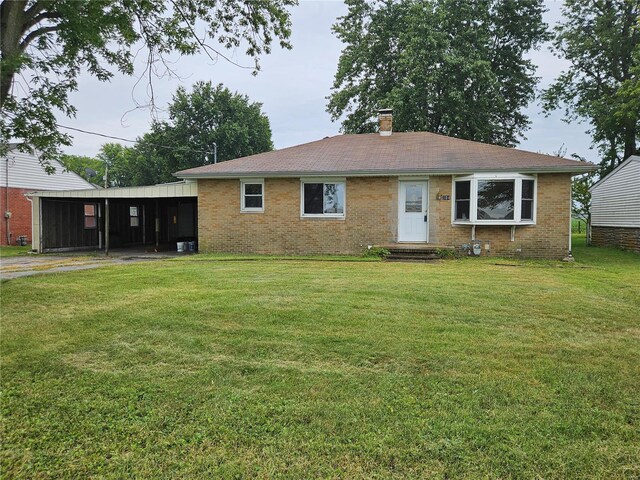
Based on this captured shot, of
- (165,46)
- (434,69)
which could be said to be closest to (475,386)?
(165,46)

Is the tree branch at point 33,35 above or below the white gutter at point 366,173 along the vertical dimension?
above

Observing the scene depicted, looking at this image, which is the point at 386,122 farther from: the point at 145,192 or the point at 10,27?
the point at 10,27

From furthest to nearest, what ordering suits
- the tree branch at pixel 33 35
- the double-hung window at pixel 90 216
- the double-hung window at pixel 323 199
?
the double-hung window at pixel 90 216, the double-hung window at pixel 323 199, the tree branch at pixel 33 35

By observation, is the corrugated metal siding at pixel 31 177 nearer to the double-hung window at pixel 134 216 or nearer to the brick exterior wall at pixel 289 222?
the double-hung window at pixel 134 216

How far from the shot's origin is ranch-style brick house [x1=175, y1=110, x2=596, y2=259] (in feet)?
39.8

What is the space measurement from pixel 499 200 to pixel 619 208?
8061 mm

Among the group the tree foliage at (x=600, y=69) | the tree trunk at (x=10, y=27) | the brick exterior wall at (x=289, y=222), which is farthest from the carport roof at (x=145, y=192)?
the tree foliage at (x=600, y=69)

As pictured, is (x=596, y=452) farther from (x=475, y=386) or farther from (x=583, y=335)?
(x=583, y=335)

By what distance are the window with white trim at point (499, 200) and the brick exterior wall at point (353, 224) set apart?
1.06 ft

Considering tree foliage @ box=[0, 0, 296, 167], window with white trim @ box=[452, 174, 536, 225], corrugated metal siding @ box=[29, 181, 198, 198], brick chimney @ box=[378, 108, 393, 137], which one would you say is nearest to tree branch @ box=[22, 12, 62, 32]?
A: tree foliage @ box=[0, 0, 296, 167]

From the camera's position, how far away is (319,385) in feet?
10.9

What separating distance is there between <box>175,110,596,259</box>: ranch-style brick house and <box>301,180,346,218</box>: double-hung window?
0.03 m

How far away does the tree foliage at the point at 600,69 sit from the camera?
22438mm

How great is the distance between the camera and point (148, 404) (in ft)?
9.93
